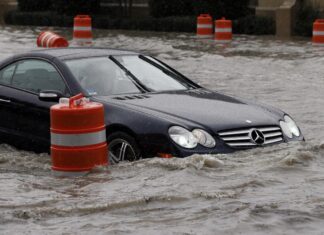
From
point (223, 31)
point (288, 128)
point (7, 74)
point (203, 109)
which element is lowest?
point (223, 31)

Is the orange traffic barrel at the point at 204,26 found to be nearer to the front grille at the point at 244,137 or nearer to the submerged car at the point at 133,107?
the submerged car at the point at 133,107

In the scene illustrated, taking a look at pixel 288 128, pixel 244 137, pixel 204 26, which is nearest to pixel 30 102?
pixel 244 137

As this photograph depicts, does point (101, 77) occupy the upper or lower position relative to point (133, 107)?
upper

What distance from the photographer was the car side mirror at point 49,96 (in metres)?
9.75

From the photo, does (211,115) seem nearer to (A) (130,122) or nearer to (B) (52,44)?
(A) (130,122)

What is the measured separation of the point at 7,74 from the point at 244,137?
10.5 ft

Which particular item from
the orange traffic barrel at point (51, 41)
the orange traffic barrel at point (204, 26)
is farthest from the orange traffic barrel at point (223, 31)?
the orange traffic barrel at point (51, 41)

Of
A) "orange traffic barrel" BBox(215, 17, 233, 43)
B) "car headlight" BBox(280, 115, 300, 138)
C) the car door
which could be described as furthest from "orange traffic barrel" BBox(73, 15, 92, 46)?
"car headlight" BBox(280, 115, 300, 138)

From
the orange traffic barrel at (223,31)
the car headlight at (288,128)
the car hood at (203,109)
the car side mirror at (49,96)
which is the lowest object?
the orange traffic barrel at (223,31)

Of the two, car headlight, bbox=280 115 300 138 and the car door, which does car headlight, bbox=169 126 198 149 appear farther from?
the car door

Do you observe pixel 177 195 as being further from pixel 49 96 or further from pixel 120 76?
pixel 120 76

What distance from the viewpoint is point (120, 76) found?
405 inches

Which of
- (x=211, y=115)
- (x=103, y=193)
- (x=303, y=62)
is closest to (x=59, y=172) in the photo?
(x=103, y=193)

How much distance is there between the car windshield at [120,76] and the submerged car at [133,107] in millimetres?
11
